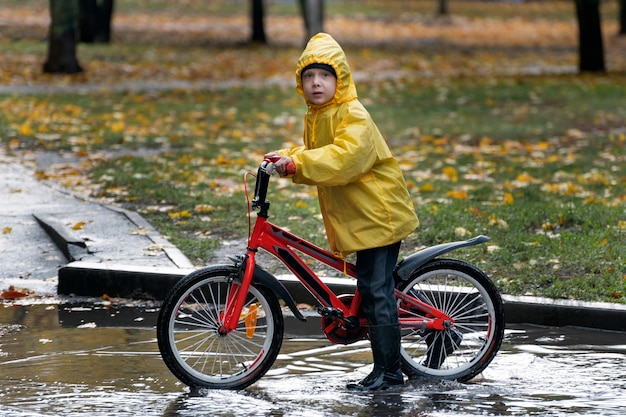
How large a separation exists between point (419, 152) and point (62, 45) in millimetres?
11557

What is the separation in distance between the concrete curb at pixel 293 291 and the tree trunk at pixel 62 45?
1541 centimetres

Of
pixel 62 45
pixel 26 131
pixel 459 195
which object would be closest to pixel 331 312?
pixel 459 195

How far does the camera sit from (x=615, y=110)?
17453 mm

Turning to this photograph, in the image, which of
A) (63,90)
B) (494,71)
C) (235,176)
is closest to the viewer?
(235,176)

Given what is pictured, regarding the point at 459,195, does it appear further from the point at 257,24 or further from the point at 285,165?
the point at 257,24

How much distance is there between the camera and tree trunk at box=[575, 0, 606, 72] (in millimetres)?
23734

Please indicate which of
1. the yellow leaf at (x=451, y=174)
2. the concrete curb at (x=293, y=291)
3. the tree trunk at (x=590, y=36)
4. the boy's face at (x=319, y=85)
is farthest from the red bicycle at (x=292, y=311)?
the tree trunk at (x=590, y=36)

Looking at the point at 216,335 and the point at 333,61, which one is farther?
the point at 216,335

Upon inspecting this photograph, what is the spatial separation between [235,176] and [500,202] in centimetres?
296

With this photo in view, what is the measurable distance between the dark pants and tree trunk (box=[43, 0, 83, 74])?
17660mm

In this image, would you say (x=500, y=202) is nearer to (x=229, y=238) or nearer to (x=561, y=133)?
(x=229, y=238)

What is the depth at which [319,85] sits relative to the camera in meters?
5.05

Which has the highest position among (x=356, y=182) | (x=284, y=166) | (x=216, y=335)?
(x=284, y=166)

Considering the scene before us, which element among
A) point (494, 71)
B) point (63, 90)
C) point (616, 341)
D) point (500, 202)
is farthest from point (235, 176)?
point (494, 71)
